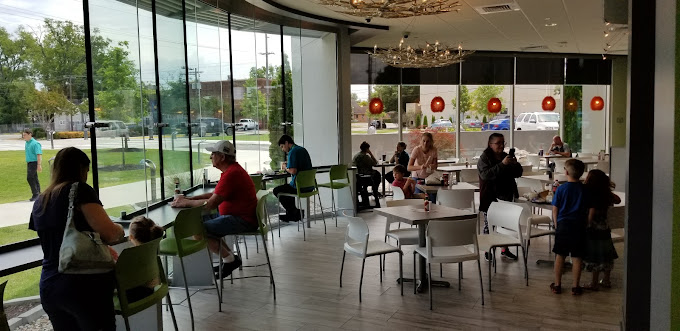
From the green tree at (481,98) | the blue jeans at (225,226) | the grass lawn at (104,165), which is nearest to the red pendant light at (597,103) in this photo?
the green tree at (481,98)

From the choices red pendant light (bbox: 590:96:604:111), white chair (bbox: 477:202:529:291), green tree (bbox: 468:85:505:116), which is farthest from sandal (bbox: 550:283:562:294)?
red pendant light (bbox: 590:96:604:111)

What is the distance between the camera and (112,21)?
16.7ft

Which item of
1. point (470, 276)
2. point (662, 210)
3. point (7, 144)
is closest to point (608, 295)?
point (470, 276)

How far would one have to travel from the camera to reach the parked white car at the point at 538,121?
51.4 ft

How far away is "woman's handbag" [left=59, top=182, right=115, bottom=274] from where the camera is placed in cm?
308

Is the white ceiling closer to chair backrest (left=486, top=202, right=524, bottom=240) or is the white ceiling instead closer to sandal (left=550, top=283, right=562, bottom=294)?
chair backrest (left=486, top=202, right=524, bottom=240)

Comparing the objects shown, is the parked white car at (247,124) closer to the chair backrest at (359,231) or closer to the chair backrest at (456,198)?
the chair backrest at (456,198)

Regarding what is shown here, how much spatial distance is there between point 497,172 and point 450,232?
1.84m

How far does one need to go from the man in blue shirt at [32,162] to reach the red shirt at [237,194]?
1.79 m

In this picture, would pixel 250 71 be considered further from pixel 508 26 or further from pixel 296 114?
pixel 508 26

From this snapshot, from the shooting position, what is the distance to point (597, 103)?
15461mm

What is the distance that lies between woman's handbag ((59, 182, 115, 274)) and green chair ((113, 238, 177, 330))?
0.55 feet

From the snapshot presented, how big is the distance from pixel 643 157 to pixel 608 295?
2.48 metres

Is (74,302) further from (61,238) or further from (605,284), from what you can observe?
(605,284)
